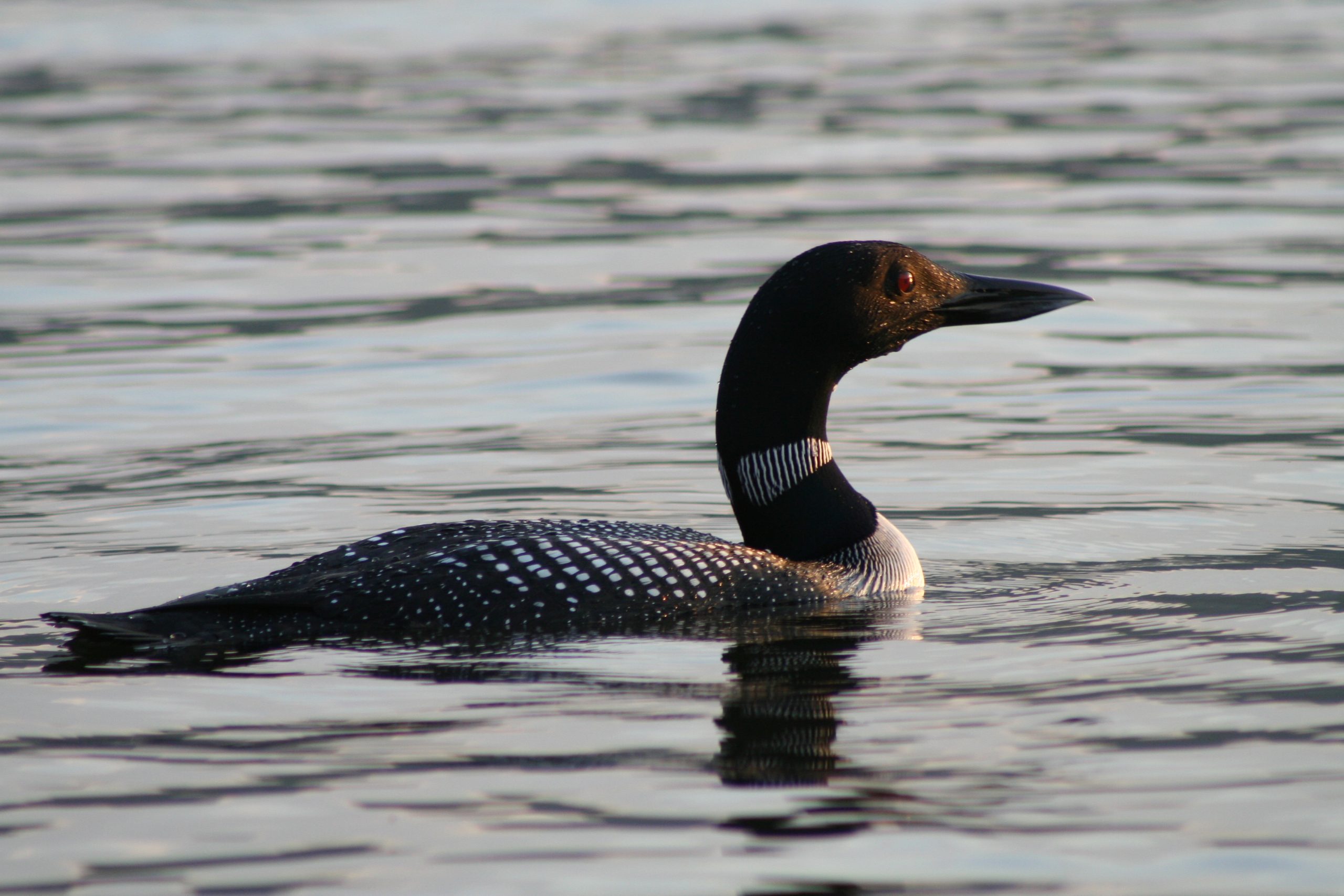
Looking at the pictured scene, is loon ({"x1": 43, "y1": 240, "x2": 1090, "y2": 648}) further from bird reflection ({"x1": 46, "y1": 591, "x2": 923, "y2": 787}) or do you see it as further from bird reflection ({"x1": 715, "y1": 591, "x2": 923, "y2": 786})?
bird reflection ({"x1": 715, "y1": 591, "x2": 923, "y2": 786})

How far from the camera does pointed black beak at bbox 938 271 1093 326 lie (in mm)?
5359

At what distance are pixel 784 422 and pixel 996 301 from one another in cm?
73

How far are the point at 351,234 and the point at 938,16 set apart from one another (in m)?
12.1

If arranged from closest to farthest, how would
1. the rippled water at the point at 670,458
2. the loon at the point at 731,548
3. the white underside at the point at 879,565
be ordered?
the rippled water at the point at 670,458 → the loon at the point at 731,548 → the white underside at the point at 879,565

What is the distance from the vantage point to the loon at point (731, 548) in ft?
15.0

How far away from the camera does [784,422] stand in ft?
16.9

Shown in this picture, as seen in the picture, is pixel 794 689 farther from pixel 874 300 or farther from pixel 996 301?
pixel 996 301

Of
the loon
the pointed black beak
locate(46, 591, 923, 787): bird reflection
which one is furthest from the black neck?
the pointed black beak

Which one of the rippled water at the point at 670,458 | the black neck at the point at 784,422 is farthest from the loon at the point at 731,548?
the rippled water at the point at 670,458

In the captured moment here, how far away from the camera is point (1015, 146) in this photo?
46.0ft

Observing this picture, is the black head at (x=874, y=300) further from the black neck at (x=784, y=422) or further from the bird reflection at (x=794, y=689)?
the bird reflection at (x=794, y=689)

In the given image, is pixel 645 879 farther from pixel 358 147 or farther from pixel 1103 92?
pixel 1103 92

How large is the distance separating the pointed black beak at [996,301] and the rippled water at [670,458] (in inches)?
26.5

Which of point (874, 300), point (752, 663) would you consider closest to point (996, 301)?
point (874, 300)
